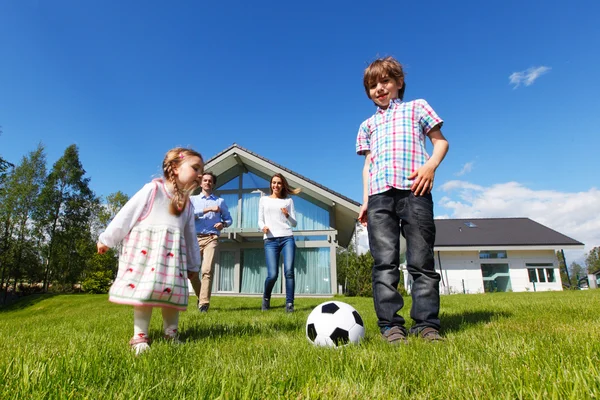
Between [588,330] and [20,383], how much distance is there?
3.54 metres

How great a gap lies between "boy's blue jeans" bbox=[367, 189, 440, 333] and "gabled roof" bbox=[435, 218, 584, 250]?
2333 cm

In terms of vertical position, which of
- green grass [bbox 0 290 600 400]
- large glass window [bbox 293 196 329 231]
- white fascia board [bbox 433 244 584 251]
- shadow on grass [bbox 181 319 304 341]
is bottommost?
shadow on grass [bbox 181 319 304 341]

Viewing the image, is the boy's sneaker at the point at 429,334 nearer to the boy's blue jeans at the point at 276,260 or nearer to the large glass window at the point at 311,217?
the boy's blue jeans at the point at 276,260

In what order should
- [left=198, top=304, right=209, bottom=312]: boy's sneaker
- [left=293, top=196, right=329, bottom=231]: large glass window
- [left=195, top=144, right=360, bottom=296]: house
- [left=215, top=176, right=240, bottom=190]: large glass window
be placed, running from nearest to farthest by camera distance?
[left=198, top=304, right=209, bottom=312]: boy's sneaker → [left=195, top=144, right=360, bottom=296]: house → [left=293, top=196, right=329, bottom=231]: large glass window → [left=215, top=176, right=240, bottom=190]: large glass window

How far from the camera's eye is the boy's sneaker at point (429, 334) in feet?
7.90

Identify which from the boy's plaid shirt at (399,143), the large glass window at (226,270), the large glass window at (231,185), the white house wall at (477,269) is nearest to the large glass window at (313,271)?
the large glass window at (226,270)

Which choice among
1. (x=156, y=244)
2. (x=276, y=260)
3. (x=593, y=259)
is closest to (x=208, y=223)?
(x=276, y=260)

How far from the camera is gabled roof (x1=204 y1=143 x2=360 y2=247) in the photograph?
1406 cm

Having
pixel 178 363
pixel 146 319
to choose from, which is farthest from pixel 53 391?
pixel 146 319

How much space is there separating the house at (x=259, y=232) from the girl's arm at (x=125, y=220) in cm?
1153

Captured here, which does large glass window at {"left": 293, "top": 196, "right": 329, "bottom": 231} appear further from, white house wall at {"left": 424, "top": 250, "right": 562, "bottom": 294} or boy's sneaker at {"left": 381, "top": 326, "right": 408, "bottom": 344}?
white house wall at {"left": 424, "top": 250, "right": 562, "bottom": 294}

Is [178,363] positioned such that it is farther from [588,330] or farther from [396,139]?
[588,330]

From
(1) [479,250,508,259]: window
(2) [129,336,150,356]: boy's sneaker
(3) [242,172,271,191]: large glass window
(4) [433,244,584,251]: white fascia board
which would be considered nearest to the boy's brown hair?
(2) [129,336,150,356]: boy's sneaker

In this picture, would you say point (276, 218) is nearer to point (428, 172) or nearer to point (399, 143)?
point (399, 143)
